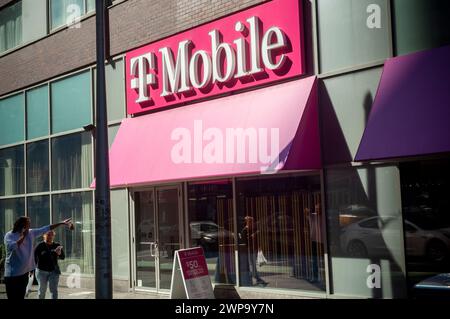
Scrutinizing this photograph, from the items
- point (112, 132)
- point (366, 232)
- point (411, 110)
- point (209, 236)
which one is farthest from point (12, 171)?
point (411, 110)

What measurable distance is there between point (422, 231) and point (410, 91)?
207 centimetres

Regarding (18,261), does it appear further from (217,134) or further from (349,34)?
(349,34)

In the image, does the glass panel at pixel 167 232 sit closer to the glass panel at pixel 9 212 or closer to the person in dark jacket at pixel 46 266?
the person in dark jacket at pixel 46 266

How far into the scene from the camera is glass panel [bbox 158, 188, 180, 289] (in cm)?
1210

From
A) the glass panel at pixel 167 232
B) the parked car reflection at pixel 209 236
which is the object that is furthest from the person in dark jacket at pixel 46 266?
the parked car reflection at pixel 209 236

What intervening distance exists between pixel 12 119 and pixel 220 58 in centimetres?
899

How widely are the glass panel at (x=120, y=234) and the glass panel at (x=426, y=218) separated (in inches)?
272

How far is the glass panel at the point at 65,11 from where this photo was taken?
15.0 metres

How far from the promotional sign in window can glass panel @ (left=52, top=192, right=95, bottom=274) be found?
14.5 feet

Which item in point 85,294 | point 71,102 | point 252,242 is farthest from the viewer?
point 71,102

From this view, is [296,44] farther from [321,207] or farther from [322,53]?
[321,207]

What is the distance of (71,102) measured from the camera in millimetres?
14938

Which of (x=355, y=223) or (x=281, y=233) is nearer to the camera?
(x=355, y=223)
